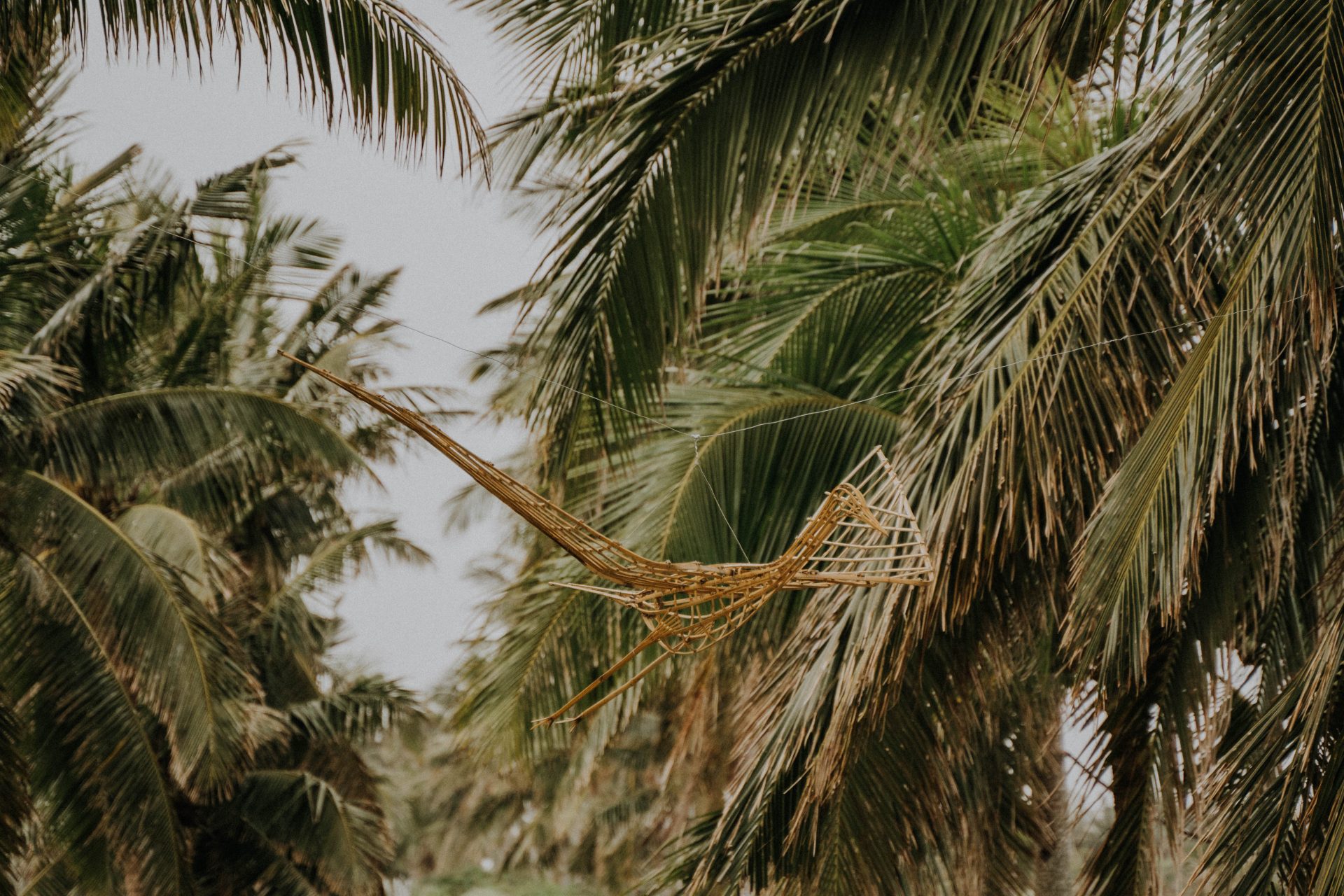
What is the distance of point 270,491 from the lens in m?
11.5

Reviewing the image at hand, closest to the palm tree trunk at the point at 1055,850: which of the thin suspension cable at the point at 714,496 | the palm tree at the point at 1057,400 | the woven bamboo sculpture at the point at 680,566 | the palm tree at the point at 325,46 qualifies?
the palm tree at the point at 1057,400

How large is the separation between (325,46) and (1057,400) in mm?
2449

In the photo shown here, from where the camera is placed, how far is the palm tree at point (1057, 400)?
293 cm

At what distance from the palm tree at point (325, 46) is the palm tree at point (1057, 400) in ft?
2.14

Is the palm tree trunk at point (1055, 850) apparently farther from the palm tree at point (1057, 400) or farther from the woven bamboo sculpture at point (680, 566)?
the woven bamboo sculpture at point (680, 566)

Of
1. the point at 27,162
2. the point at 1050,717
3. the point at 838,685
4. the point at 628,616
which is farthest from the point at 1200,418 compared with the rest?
the point at 27,162

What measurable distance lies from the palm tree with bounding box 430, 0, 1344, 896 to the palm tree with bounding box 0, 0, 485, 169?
652 millimetres

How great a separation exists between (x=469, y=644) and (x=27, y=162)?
3.52 metres

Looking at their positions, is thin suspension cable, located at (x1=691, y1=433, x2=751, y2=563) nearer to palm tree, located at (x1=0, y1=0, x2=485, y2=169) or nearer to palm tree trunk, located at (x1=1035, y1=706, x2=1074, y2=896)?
palm tree, located at (x1=0, y1=0, x2=485, y2=169)

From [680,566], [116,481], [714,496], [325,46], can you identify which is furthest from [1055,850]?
[116,481]

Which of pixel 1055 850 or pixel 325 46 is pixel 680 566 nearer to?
pixel 325 46

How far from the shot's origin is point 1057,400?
3.65 m

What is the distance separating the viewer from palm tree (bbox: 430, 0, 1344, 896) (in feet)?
9.60

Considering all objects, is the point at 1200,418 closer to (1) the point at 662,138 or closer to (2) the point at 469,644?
(1) the point at 662,138
